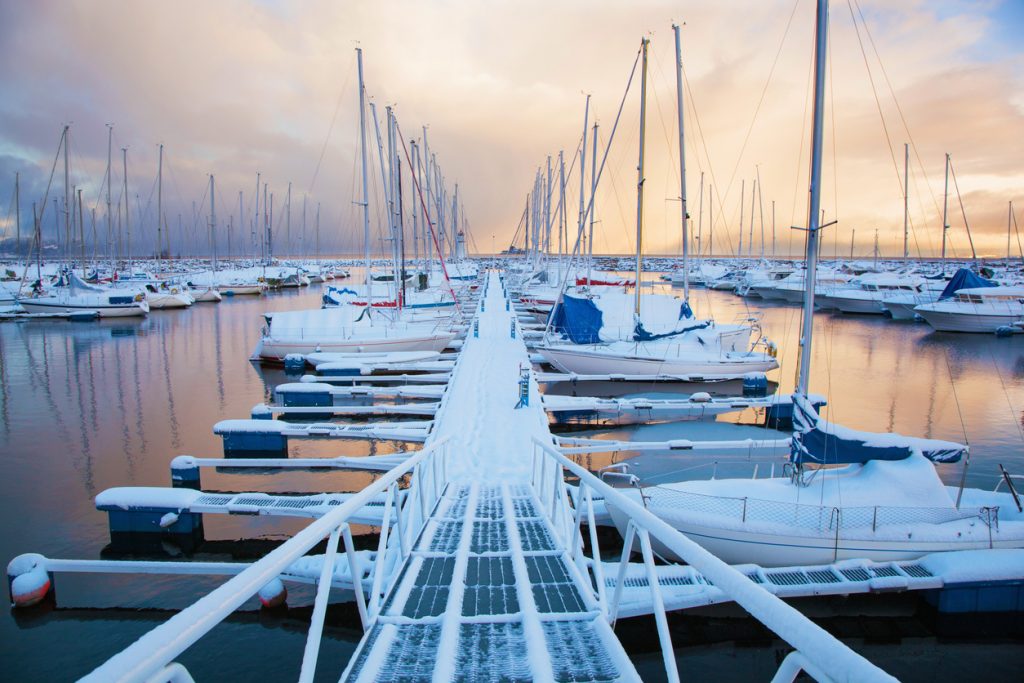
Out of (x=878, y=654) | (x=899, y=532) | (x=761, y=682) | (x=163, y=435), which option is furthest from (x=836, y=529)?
(x=163, y=435)

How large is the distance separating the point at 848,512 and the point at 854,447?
4.07 ft

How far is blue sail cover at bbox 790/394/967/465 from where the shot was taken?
29.0ft

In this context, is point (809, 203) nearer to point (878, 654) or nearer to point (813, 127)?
point (813, 127)

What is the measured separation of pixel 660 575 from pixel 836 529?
107 inches

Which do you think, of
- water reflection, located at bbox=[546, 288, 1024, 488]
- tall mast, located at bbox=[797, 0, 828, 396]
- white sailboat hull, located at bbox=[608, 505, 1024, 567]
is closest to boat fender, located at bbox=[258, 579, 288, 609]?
white sailboat hull, located at bbox=[608, 505, 1024, 567]

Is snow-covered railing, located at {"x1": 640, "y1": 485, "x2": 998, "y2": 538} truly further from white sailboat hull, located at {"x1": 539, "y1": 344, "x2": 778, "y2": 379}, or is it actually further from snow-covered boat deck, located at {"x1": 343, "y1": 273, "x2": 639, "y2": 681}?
white sailboat hull, located at {"x1": 539, "y1": 344, "x2": 778, "y2": 379}

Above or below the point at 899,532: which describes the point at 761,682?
below

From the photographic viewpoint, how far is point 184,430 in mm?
16375

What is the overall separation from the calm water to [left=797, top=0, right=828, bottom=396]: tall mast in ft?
16.2

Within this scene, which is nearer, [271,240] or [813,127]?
[813,127]

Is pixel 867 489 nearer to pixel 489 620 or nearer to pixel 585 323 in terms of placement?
pixel 489 620

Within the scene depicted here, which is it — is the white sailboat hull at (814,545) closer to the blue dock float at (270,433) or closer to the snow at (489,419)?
the snow at (489,419)

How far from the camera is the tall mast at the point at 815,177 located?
35.6 ft

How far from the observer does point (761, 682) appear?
671cm
